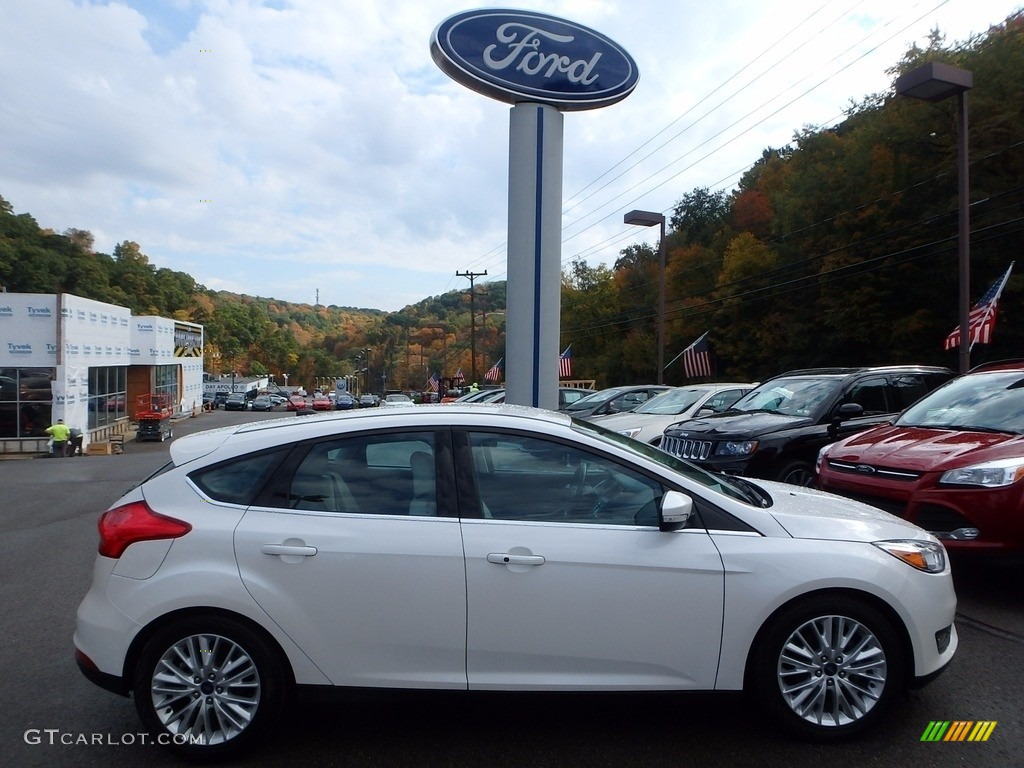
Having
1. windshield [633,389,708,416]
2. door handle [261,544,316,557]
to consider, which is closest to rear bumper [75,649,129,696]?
door handle [261,544,316,557]

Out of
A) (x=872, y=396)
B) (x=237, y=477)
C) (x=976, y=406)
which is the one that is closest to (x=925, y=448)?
(x=976, y=406)

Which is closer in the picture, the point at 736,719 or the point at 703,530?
the point at 703,530

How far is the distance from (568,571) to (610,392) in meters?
13.9

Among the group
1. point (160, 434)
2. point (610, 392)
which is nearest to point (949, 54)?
point (610, 392)

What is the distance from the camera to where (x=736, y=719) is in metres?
4.02

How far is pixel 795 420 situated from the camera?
30.5 feet

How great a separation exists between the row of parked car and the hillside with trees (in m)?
12.7

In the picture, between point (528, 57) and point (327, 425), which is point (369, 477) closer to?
point (327, 425)

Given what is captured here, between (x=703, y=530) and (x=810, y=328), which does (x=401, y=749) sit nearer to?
(x=703, y=530)

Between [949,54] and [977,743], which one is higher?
[949,54]

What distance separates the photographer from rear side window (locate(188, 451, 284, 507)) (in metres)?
3.83

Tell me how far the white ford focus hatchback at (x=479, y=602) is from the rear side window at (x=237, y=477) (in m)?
0.01

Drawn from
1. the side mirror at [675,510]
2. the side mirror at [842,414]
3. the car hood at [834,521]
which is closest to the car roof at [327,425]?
the side mirror at [675,510]

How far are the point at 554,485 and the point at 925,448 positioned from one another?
4044 mm
